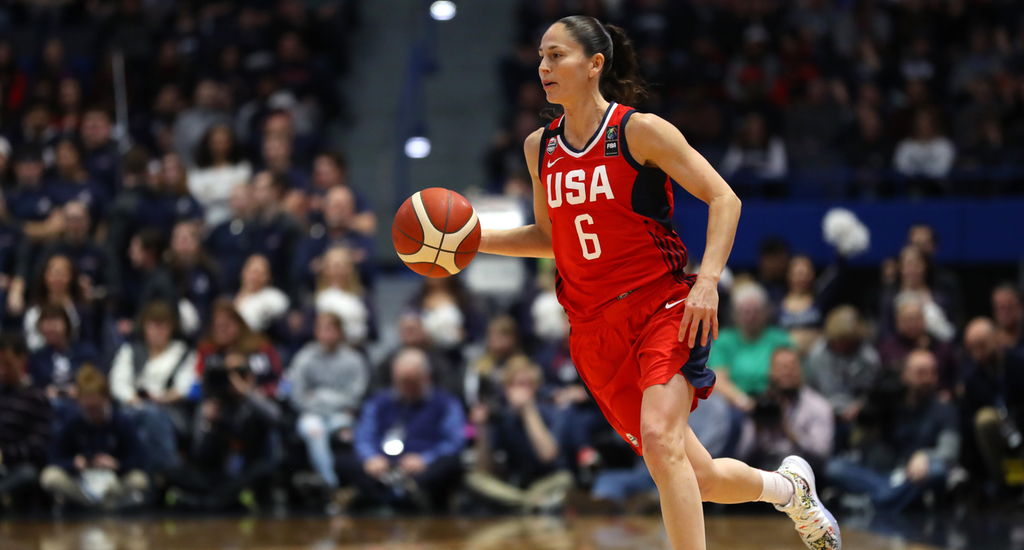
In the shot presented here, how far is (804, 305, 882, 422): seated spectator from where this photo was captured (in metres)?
8.16

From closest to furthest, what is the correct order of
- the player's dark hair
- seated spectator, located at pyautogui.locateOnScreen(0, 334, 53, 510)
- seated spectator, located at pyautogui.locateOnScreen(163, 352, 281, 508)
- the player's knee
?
1. the player's knee
2. the player's dark hair
3. seated spectator, located at pyautogui.locateOnScreen(0, 334, 53, 510)
4. seated spectator, located at pyautogui.locateOnScreen(163, 352, 281, 508)

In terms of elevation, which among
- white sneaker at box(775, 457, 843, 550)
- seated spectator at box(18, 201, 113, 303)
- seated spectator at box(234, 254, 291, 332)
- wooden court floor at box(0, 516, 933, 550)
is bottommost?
wooden court floor at box(0, 516, 933, 550)

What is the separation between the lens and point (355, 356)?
8.45m

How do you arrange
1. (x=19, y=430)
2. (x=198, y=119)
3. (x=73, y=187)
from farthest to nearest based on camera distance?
(x=198, y=119) < (x=73, y=187) < (x=19, y=430)

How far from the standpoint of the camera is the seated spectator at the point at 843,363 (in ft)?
26.8

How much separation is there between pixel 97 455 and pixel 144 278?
1.78m

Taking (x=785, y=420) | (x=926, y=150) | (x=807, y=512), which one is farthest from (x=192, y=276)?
(x=926, y=150)

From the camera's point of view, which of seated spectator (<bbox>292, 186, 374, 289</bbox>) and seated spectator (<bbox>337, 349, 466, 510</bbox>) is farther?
seated spectator (<bbox>292, 186, 374, 289</bbox>)

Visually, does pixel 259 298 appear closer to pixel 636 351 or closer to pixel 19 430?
pixel 19 430

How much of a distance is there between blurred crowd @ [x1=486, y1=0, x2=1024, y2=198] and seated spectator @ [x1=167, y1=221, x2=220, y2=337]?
2.78 m

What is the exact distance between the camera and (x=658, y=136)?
388 centimetres

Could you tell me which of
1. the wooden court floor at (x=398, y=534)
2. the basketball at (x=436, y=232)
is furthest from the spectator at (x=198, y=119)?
the basketball at (x=436, y=232)

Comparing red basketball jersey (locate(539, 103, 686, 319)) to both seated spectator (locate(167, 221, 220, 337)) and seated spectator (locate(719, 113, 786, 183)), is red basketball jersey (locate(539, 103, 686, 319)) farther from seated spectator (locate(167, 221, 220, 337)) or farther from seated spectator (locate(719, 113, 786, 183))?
seated spectator (locate(719, 113, 786, 183))

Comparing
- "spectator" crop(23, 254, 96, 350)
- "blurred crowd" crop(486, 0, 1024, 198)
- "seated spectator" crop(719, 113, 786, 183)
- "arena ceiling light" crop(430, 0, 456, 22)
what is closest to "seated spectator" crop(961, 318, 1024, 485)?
"blurred crowd" crop(486, 0, 1024, 198)
